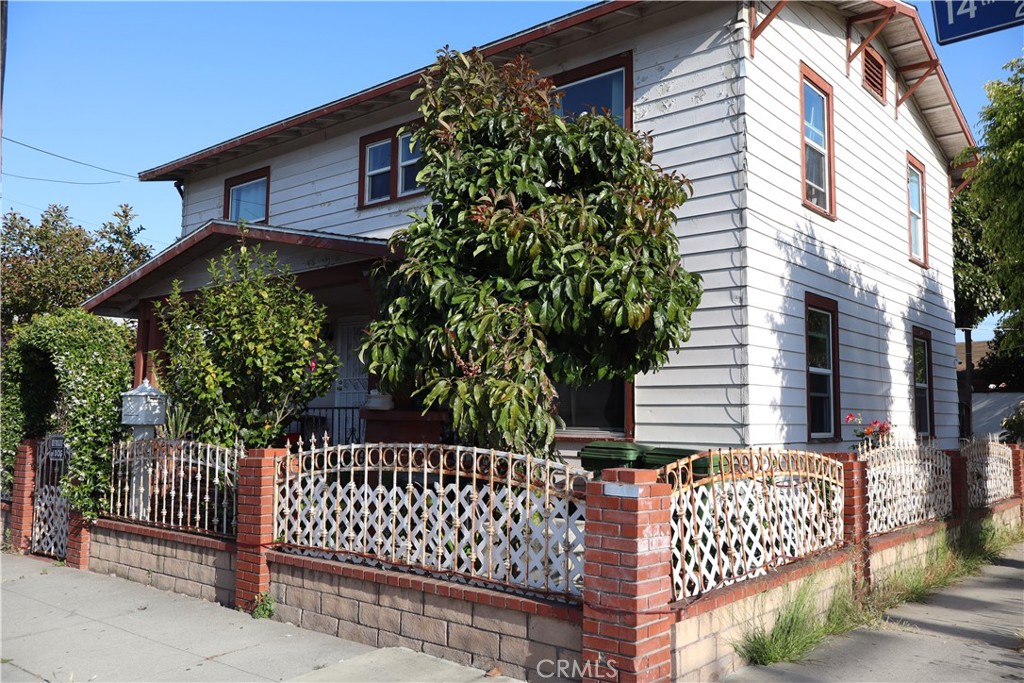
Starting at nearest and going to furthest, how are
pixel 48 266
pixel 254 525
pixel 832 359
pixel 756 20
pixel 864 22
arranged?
pixel 254 525 < pixel 756 20 < pixel 832 359 < pixel 864 22 < pixel 48 266

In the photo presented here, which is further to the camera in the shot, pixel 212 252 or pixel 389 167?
pixel 389 167

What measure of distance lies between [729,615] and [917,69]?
1133 cm

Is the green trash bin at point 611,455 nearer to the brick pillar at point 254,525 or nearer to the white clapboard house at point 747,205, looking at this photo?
the white clapboard house at point 747,205

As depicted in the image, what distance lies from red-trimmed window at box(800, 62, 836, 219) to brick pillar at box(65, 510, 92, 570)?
9563mm

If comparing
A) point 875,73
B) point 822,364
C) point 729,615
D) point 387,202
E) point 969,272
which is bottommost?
point 729,615

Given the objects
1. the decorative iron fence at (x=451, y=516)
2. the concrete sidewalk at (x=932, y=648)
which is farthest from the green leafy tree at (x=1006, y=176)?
the decorative iron fence at (x=451, y=516)

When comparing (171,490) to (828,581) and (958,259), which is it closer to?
(828,581)

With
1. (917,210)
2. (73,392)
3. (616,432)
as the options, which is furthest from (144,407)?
(917,210)

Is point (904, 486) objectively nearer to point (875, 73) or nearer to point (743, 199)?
point (743, 199)

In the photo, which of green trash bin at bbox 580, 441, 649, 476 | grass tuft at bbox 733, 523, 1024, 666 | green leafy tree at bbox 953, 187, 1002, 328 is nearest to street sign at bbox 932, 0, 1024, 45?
grass tuft at bbox 733, 523, 1024, 666

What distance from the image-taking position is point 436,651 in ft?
19.8

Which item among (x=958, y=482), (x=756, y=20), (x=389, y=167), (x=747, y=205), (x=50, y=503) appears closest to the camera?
(x=747, y=205)

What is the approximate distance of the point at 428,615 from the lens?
612 cm

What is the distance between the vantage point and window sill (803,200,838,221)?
1048 centimetres
